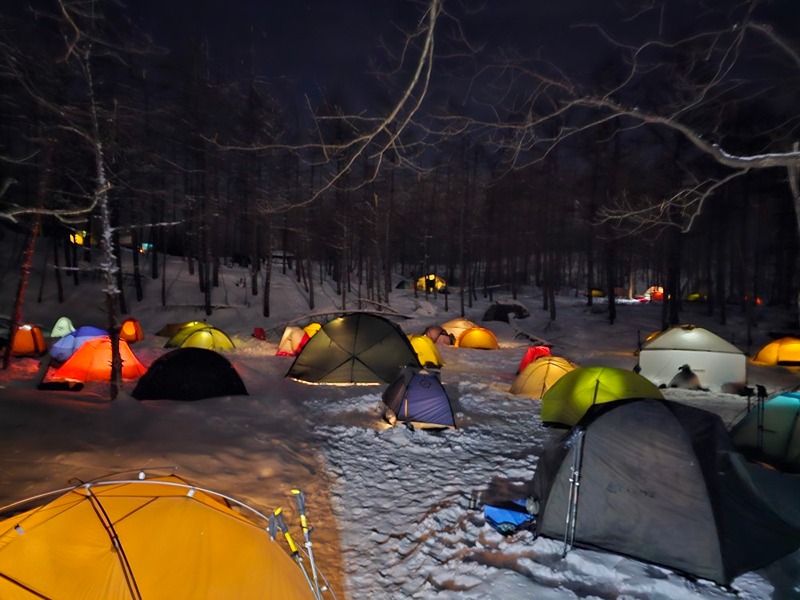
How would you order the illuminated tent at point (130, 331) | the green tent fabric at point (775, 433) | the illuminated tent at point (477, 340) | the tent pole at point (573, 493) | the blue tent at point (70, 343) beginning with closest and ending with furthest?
the tent pole at point (573, 493)
the green tent fabric at point (775, 433)
the blue tent at point (70, 343)
the illuminated tent at point (130, 331)
the illuminated tent at point (477, 340)

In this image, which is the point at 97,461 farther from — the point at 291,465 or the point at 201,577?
the point at 201,577

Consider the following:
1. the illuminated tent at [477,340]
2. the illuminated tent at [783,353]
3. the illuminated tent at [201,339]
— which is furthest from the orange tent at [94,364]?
the illuminated tent at [783,353]

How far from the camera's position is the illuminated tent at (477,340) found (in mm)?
20672

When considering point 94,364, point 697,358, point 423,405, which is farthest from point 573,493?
point 94,364

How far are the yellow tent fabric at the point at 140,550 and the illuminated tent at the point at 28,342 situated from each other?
17494 millimetres

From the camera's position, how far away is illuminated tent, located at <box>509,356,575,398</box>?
37.9 ft

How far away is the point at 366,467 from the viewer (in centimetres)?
705

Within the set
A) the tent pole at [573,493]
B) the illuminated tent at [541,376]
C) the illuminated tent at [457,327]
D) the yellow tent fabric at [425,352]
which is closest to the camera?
the tent pole at [573,493]

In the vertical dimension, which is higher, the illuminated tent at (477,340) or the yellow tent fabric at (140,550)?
the yellow tent fabric at (140,550)

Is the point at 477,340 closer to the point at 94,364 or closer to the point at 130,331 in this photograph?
the point at 94,364

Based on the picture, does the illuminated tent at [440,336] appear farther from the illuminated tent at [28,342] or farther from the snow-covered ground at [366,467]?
the illuminated tent at [28,342]

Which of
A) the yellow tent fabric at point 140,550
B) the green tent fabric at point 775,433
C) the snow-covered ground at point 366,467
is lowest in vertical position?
the snow-covered ground at point 366,467

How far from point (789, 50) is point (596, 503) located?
581 cm

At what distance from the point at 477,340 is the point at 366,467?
1435 centimetres
